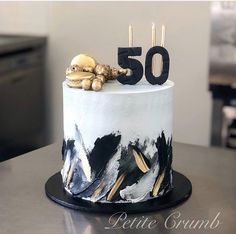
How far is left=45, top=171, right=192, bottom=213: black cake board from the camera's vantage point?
0.84 meters

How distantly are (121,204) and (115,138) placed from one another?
0.11 metres

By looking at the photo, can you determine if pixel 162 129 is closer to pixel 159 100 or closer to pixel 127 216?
pixel 159 100

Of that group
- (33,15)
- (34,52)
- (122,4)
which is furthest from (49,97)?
(122,4)

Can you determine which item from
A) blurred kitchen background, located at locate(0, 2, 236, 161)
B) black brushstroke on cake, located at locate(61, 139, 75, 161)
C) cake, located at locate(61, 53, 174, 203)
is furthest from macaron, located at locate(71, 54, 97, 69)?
blurred kitchen background, located at locate(0, 2, 236, 161)

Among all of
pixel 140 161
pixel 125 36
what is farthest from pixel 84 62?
pixel 125 36

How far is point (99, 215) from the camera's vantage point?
2.69ft

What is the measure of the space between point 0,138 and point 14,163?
1.19 m

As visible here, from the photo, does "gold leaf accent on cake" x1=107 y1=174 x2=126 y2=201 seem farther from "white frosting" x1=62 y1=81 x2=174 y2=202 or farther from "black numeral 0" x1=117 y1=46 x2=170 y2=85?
"black numeral 0" x1=117 y1=46 x2=170 y2=85

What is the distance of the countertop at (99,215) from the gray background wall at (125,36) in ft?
3.32

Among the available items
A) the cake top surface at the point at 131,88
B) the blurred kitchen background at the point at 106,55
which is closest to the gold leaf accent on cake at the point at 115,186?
the cake top surface at the point at 131,88

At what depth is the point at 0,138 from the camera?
2.22 m

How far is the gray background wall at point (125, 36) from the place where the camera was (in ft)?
6.80

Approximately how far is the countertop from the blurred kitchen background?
96 cm

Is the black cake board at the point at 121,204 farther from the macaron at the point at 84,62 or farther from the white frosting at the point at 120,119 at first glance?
the macaron at the point at 84,62
